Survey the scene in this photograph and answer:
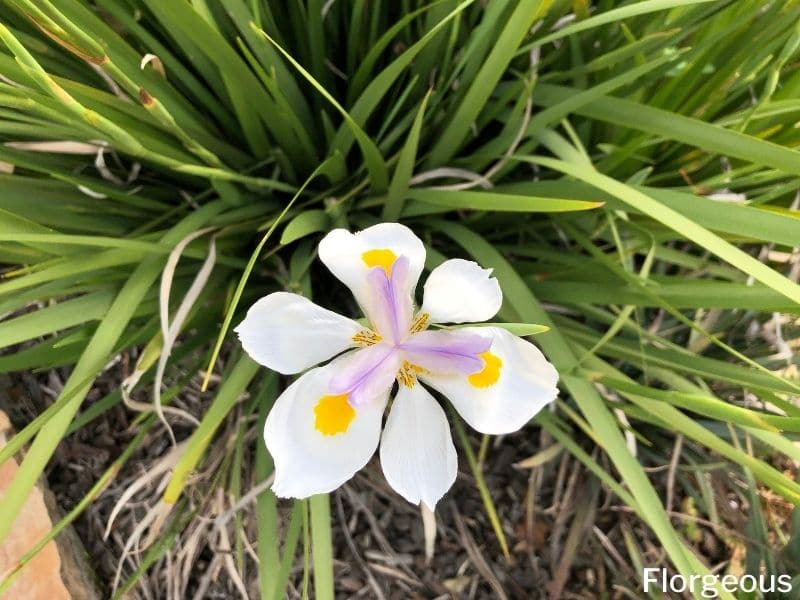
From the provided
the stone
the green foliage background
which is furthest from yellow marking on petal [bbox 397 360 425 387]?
the stone

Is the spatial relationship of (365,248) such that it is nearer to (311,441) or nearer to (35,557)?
(311,441)

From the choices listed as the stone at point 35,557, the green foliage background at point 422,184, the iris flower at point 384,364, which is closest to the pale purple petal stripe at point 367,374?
the iris flower at point 384,364

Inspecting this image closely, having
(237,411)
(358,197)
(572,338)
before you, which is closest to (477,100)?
(358,197)

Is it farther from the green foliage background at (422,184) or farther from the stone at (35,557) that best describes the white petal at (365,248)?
the stone at (35,557)

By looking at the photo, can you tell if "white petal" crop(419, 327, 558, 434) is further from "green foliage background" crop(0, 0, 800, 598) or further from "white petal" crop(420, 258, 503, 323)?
"green foliage background" crop(0, 0, 800, 598)

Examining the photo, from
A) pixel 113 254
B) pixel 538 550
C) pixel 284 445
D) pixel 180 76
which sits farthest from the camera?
pixel 538 550

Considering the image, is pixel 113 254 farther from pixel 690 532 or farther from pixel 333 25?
pixel 690 532
